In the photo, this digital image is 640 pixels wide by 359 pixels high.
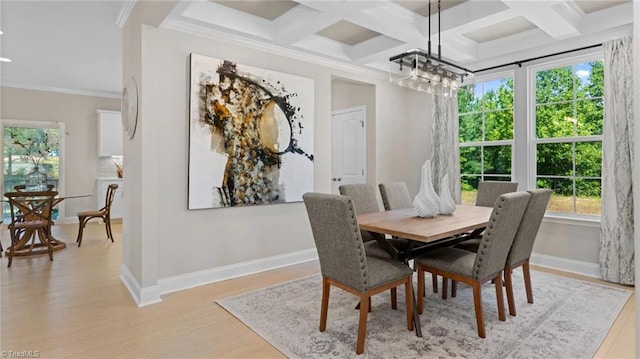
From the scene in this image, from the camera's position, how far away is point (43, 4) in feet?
10.6

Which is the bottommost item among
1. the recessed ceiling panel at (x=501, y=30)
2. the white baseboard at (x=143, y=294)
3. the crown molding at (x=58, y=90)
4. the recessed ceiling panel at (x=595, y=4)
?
the white baseboard at (x=143, y=294)

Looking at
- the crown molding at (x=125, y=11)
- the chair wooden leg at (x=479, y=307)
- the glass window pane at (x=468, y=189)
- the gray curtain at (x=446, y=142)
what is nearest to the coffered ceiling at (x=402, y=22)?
the crown molding at (x=125, y=11)

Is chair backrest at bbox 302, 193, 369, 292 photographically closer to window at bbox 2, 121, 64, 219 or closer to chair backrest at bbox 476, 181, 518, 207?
chair backrest at bbox 476, 181, 518, 207

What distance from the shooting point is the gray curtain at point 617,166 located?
10.7 feet

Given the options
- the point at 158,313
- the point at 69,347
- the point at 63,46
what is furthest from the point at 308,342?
the point at 63,46

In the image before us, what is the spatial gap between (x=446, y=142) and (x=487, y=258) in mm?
2735

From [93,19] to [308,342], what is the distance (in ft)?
12.5

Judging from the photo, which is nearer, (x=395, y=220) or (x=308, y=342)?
(x=308, y=342)

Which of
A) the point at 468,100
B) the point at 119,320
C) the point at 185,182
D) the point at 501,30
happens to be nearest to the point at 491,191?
the point at 468,100

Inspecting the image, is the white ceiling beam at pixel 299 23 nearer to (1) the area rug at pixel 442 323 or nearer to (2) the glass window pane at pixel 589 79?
(1) the area rug at pixel 442 323

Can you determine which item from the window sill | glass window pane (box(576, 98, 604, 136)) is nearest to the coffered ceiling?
glass window pane (box(576, 98, 604, 136))

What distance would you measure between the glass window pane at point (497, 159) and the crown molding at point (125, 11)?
14.1ft

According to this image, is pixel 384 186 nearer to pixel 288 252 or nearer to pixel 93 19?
pixel 288 252

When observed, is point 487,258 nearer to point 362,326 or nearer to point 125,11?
point 362,326
